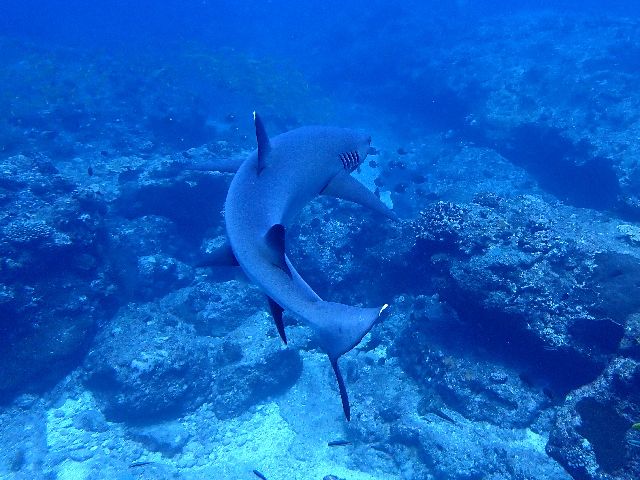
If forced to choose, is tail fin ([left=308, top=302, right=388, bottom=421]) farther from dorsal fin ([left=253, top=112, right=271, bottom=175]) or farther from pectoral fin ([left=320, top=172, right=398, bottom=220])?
pectoral fin ([left=320, top=172, right=398, bottom=220])

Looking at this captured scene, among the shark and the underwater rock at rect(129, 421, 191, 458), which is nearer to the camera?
the shark

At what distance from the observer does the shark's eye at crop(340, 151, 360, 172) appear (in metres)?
4.57

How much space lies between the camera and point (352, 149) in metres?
4.70

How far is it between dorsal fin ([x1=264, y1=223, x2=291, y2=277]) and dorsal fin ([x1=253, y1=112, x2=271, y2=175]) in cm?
104

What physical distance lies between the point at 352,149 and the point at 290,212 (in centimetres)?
151

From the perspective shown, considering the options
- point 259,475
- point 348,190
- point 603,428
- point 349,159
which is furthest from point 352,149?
point 259,475

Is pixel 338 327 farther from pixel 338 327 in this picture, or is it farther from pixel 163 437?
pixel 163 437

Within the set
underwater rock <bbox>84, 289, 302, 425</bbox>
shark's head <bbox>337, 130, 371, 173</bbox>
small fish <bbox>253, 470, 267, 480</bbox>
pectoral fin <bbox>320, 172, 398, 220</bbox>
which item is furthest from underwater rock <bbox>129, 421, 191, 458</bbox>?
shark's head <bbox>337, 130, 371, 173</bbox>

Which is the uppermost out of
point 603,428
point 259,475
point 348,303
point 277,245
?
point 277,245

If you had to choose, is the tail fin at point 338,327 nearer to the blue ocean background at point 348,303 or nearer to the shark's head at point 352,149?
the blue ocean background at point 348,303

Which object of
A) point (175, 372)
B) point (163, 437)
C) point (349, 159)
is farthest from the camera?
point (175, 372)

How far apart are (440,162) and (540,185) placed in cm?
549

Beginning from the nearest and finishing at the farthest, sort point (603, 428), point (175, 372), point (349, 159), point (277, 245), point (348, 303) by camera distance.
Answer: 1. point (277, 245)
2. point (349, 159)
3. point (603, 428)
4. point (175, 372)
5. point (348, 303)

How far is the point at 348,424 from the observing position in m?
10.3
